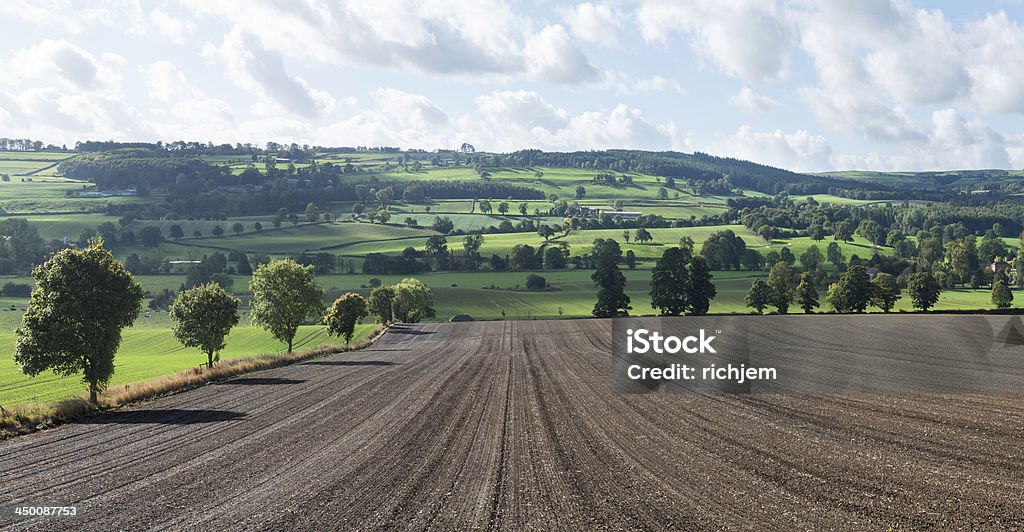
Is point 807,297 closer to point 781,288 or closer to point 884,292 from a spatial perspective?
point 781,288

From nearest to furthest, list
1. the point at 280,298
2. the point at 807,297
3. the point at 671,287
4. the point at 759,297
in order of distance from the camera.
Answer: the point at 280,298 → the point at 671,287 → the point at 807,297 → the point at 759,297

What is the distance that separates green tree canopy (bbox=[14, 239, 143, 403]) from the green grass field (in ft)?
30.6

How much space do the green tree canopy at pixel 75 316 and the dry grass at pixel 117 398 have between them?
308 cm

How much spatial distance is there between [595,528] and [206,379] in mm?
33553

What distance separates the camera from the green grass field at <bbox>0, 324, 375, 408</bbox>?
5279 centimetres

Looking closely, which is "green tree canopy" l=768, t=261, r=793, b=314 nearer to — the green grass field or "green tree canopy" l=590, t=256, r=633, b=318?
"green tree canopy" l=590, t=256, r=633, b=318

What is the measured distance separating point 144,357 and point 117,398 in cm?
5529

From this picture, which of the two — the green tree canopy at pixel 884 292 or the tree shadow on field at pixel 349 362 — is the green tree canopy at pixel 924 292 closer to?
the green tree canopy at pixel 884 292

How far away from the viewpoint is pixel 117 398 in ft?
107

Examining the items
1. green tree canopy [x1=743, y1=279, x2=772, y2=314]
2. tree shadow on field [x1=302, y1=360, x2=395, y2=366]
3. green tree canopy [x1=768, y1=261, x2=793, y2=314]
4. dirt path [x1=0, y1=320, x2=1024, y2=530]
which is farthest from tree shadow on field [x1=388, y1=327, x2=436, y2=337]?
green tree canopy [x1=768, y1=261, x2=793, y2=314]

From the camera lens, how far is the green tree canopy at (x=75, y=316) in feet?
120

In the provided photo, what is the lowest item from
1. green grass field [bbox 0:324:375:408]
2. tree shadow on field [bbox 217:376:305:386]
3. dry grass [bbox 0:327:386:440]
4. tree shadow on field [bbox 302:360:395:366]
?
green grass field [bbox 0:324:375:408]

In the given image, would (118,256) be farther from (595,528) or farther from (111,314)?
(595,528)

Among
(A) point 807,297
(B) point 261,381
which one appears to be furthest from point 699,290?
(B) point 261,381
